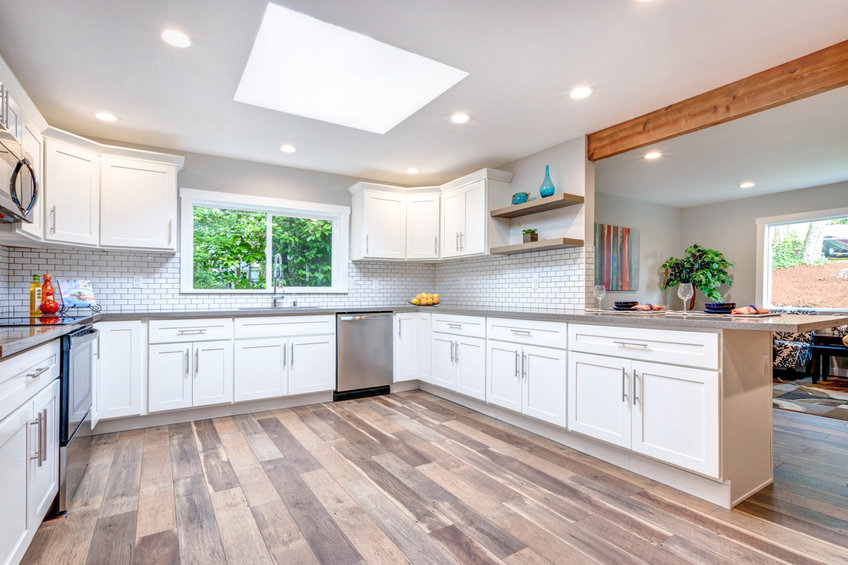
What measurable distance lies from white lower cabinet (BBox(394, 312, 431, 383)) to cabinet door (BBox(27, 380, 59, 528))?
9.45 feet

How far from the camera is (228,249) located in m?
4.39

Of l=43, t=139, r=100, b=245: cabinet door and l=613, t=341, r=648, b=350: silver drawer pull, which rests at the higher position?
l=43, t=139, r=100, b=245: cabinet door

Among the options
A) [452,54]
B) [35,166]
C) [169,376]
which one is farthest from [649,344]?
[35,166]

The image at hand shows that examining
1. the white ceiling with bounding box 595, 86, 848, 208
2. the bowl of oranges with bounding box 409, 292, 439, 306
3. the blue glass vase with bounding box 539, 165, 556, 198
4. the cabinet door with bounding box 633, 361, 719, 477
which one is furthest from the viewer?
the bowl of oranges with bounding box 409, 292, 439, 306

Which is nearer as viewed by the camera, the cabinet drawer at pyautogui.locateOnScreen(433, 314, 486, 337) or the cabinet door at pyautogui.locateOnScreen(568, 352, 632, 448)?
the cabinet door at pyautogui.locateOnScreen(568, 352, 632, 448)

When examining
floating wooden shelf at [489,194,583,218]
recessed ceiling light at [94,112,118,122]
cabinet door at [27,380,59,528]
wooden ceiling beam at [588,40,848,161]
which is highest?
A: recessed ceiling light at [94,112,118,122]

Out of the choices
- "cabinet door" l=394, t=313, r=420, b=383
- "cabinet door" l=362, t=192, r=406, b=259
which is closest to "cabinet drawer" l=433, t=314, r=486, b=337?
"cabinet door" l=394, t=313, r=420, b=383

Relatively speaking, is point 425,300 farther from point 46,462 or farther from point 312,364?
point 46,462

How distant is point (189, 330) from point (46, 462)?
175 cm

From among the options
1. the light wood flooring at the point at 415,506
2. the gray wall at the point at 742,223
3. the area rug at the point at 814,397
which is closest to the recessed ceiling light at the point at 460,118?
the light wood flooring at the point at 415,506

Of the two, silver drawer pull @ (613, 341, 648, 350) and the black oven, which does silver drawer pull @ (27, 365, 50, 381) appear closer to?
the black oven

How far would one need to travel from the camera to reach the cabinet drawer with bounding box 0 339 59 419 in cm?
147

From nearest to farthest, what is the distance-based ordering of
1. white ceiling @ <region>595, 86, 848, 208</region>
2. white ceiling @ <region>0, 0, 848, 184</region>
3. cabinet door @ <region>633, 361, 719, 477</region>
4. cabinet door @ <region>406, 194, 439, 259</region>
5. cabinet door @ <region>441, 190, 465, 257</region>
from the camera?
1. white ceiling @ <region>0, 0, 848, 184</region>
2. cabinet door @ <region>633, 361, 719, 477</region>
3. white ceiling @ <region>595, 86, 848, 208</region>
4. cabinet door @ <region>441, 190, 465, 257</region>
5. cabinet door @ <region>406, 194, 439, 259</region>

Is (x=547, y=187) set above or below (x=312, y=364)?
above
